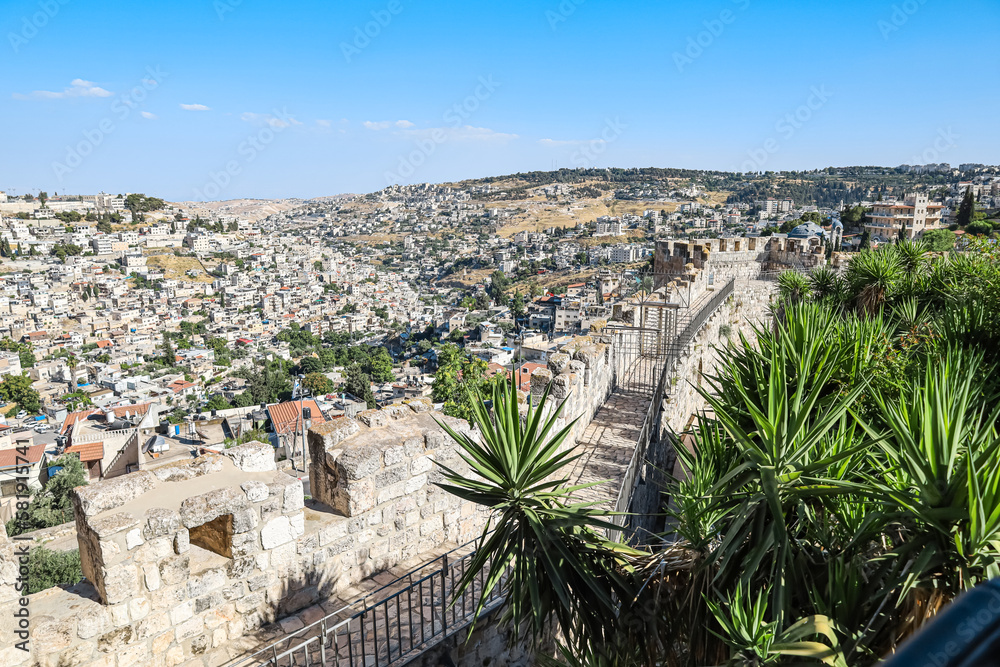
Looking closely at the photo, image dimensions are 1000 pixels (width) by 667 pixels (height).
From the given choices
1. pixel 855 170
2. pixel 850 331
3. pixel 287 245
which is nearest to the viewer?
pixel 850 331

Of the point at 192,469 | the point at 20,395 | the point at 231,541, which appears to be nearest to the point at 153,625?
the point at 231,541

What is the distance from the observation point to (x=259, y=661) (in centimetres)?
411

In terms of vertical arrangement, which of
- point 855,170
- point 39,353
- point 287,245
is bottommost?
point 39,353

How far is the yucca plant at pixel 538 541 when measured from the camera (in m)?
3.65

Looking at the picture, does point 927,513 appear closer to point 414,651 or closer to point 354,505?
point 414,651

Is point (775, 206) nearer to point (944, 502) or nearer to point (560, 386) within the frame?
point (560, 386)

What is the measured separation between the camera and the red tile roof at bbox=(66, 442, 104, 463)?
114ft

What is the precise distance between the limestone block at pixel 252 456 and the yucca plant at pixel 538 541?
2.01 m

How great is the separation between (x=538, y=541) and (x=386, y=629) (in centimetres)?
132

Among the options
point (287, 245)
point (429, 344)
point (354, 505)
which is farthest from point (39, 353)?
point (354, 505)

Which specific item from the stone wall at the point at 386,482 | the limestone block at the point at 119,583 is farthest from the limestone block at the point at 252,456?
the limestone block at the point at 119,583

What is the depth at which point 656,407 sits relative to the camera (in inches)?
368

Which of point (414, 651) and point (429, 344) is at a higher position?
point (414, 651)

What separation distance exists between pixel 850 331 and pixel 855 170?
180614mm
